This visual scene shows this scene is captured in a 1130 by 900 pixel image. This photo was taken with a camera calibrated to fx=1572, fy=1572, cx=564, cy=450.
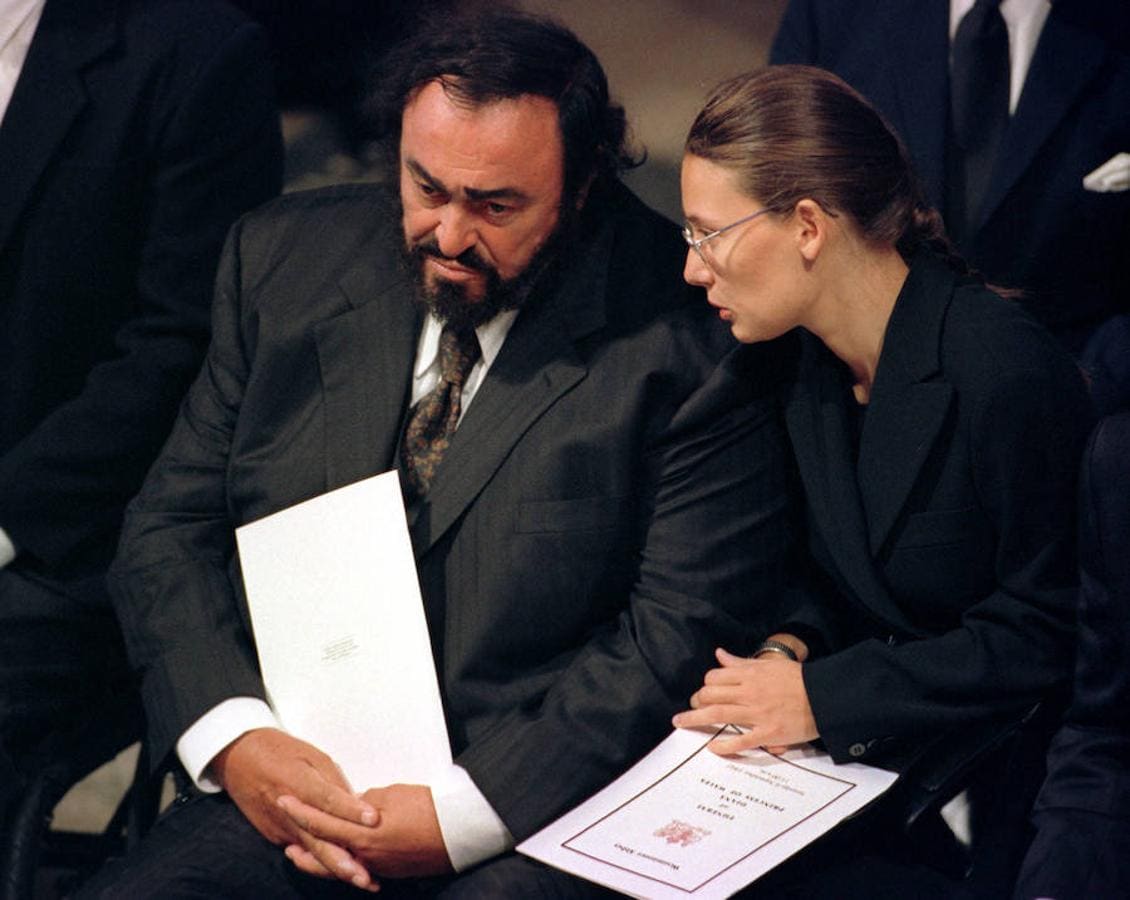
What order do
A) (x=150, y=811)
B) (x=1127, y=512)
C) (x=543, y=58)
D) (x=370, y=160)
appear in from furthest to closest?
(x=370, y=160), (x=150, y=811), (x=543, y=58), (x=1127, y=512)

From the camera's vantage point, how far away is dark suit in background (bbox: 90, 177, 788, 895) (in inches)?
93.8

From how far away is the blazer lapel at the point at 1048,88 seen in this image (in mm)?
2854

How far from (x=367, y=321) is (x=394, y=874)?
2.95ft

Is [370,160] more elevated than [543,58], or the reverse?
[543,58]

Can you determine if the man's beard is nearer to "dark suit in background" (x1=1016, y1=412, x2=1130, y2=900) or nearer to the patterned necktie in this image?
the patterned necktie

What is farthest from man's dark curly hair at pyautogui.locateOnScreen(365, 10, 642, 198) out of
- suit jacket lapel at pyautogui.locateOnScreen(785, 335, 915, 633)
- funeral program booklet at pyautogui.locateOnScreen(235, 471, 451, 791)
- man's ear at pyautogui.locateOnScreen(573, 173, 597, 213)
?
funeral program booklet at pyautogui.locateOnScreen(235, 471, 451, 791)

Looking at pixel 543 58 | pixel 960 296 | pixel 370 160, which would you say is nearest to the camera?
pixel 960 296

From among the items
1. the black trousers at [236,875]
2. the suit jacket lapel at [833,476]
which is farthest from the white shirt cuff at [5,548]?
the suit jacket lapel at [833,476]

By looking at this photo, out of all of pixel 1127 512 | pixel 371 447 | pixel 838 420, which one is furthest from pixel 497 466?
pixel 1127 512

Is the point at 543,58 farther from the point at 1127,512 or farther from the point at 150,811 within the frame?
the point at 150,811

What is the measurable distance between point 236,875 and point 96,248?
1.17 metres

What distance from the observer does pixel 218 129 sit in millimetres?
2867

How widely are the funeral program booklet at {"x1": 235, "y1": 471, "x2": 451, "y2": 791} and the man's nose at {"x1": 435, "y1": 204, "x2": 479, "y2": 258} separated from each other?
1.31 ft

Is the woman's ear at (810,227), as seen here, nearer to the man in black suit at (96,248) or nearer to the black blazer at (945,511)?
the black blazer at (945,511)
